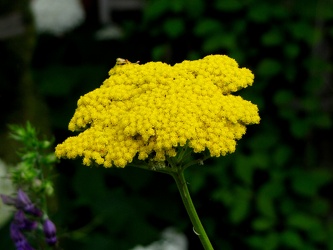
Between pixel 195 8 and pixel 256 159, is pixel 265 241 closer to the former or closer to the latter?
pixel 256 159

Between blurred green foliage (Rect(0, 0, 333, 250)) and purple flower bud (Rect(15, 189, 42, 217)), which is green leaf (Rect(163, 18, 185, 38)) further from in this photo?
purple flower bud (Rect(15, 189, 42, 217))

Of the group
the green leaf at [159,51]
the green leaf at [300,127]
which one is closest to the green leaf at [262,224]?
the green leaf at [300,127]

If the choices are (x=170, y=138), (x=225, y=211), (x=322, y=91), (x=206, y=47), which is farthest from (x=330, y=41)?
(x=170, y=138)

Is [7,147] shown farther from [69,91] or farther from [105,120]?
[105,120]

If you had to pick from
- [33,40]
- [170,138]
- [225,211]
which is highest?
[33,40]

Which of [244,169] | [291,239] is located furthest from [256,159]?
[291,239]

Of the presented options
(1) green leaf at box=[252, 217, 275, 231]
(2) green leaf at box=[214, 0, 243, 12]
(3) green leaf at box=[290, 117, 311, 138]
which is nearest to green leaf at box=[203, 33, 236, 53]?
(2) green leaf at box=[214, 0, 243, 12]
